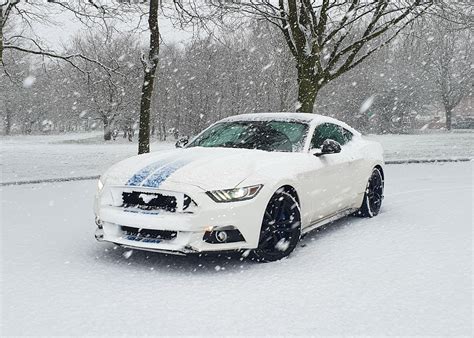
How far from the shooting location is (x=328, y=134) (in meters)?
7.06

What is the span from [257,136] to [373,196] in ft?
7.92

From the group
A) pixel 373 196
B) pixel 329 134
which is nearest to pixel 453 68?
pixel 373 196

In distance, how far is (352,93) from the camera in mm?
57000

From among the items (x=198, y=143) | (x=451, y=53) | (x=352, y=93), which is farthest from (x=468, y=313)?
(x=451, y=53)

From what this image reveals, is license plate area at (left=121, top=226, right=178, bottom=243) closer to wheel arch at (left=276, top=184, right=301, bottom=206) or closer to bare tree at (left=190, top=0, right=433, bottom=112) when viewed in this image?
wheel arch at (left=276, top=184, right=301, bottom=206)

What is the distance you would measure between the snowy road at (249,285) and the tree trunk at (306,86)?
33.2ft

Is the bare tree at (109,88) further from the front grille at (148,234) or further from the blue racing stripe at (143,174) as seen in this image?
the front grille at (148,234)

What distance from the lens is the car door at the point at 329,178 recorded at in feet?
20.5

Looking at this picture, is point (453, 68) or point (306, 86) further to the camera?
point (453, 68)

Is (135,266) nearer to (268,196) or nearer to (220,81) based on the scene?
(268,196)

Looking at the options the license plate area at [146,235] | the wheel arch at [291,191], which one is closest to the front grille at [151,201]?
the license plate area at [146,235]

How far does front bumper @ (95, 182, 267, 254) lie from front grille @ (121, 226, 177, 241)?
0.8 inches

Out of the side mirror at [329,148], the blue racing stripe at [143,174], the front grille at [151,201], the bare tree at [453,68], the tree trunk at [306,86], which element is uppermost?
the bare tree at [453,68]

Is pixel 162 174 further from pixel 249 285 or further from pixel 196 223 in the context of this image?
pixel 249 285
